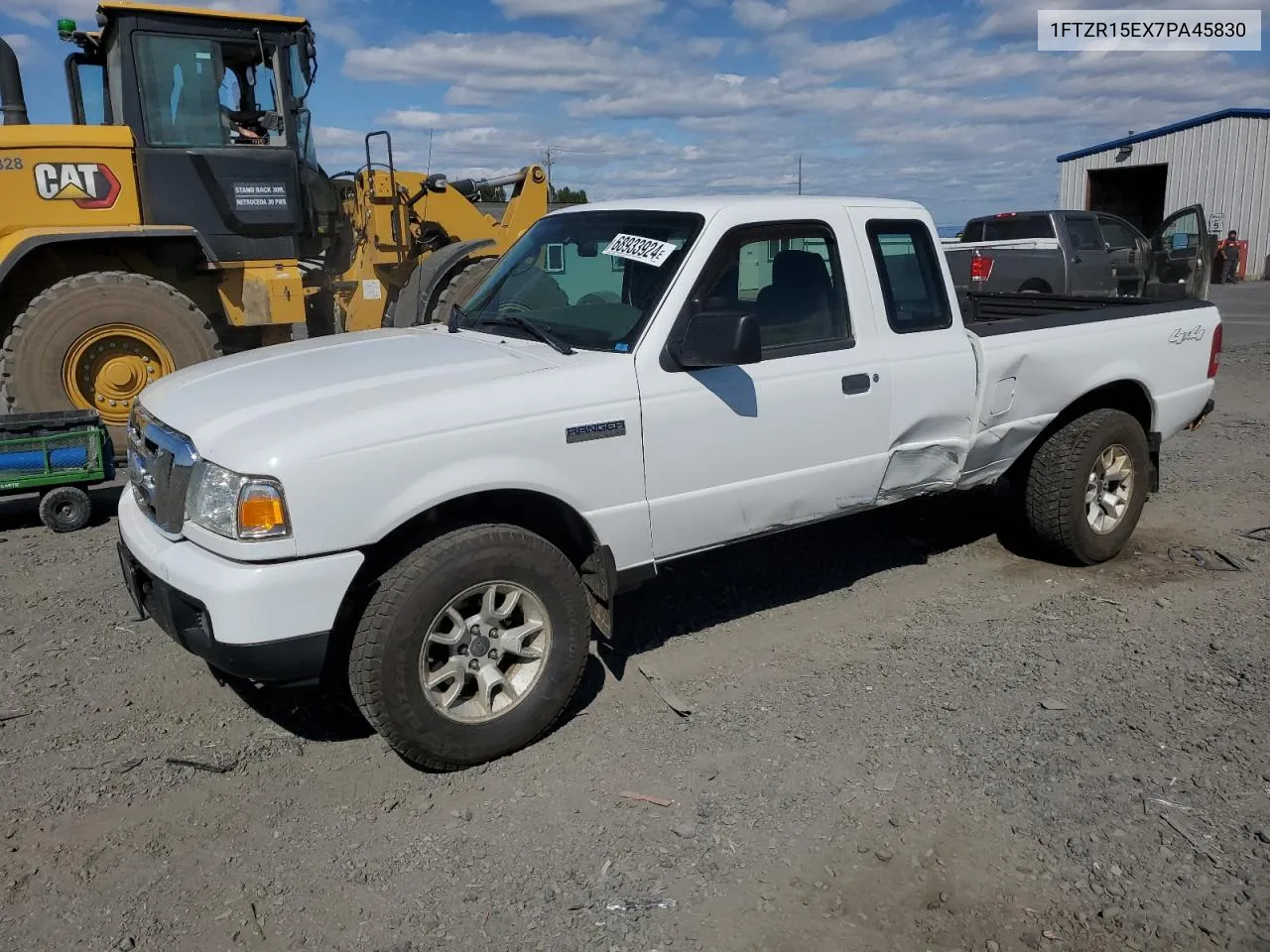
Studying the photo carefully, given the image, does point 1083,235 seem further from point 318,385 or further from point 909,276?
point 318,385

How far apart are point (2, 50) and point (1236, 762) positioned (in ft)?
32.5

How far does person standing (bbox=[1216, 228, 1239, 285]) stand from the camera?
2895cm

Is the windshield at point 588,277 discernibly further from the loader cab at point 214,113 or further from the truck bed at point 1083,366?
the loader cab at point 214,113

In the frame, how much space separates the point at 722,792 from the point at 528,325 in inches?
78.6

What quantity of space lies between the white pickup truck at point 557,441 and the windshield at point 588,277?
0.01m

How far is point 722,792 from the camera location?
3504 mm

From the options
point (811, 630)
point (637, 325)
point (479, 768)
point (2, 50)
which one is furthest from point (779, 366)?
point (2, 50)

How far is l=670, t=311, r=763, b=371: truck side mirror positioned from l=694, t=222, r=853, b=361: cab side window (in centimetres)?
31

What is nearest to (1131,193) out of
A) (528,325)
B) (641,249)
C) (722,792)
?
(641,249)

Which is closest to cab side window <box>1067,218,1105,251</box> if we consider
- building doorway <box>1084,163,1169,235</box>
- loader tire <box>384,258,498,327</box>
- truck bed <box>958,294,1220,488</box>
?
loader tire <box>384,258,498,327</box>

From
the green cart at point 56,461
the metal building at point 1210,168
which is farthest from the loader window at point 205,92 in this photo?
the metal building at point 1210,168

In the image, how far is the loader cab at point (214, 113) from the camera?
26.5 ft

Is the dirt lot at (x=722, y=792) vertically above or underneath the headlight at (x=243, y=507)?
underneath

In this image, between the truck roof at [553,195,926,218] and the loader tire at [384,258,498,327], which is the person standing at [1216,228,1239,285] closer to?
the loader tire at [384,258,498,327]
